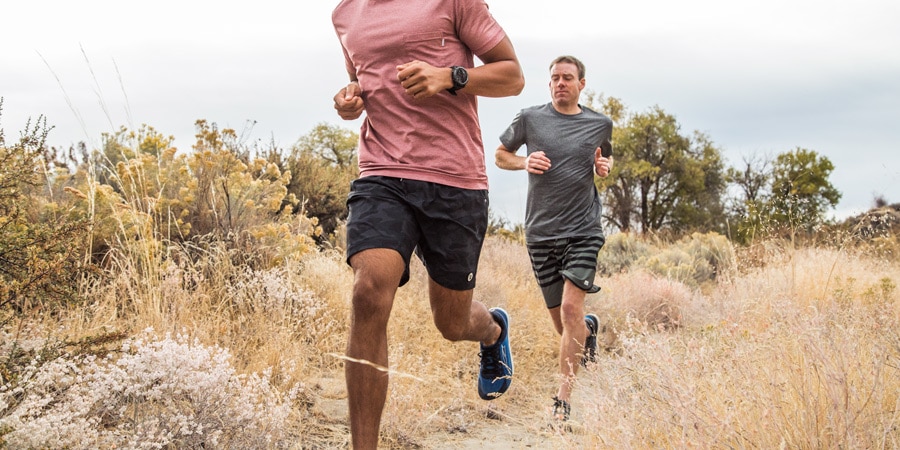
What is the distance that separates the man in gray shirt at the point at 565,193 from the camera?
226 inches

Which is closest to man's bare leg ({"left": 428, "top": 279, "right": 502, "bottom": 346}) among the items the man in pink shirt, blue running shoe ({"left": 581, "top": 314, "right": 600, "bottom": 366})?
the man in pink shirt

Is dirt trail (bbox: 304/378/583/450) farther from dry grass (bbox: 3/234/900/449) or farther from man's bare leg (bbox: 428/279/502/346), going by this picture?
man's bare leg (bbox: 428/279/502/346)

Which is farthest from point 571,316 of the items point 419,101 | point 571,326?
point 419,101

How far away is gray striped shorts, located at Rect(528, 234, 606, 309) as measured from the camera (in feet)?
18.7

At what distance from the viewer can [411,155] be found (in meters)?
3.95

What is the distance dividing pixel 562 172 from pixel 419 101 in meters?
2.24

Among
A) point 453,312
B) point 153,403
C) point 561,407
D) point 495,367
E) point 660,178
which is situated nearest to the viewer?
point 453,312

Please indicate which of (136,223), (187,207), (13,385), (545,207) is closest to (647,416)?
(545,207)

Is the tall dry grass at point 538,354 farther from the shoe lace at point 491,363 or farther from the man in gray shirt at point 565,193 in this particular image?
the man in gray shirt at point 565,193

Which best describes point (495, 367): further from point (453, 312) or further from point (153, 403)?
point (153, 403)

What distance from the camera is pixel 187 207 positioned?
8.20 metres

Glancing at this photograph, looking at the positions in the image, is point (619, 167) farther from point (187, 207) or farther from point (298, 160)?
point (187, 207)

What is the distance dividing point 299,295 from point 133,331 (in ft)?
4.69

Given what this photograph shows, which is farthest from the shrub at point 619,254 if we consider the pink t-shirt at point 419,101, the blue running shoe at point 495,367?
the pink t-shirt at point 419,101
